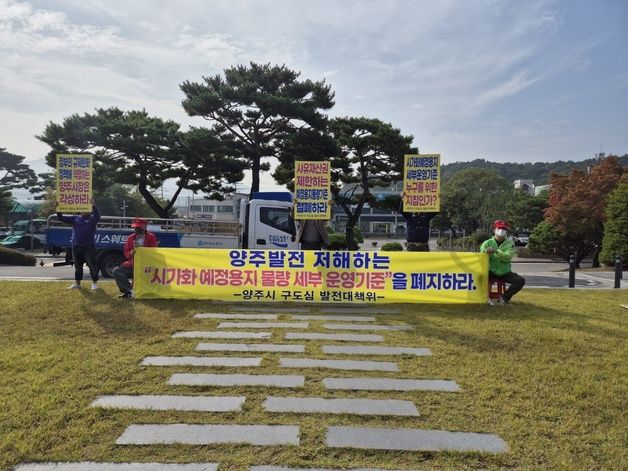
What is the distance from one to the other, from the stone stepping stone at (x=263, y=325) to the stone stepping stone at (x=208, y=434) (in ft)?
9.58

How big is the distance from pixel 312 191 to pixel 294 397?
6884 mm

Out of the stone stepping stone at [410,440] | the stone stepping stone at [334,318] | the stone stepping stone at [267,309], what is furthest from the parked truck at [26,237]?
Answer: the stone stepping stone at [410,440]

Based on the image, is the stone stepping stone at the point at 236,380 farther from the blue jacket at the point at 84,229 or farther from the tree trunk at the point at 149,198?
the tree trunk at the point at 149,198

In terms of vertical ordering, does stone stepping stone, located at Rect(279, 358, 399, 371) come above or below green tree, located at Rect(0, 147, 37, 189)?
below

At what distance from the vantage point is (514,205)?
120 ft

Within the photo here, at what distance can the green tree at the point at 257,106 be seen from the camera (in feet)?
63.5

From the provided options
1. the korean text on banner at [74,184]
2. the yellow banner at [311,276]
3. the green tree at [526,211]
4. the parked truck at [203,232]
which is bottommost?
the yellow banner at [311,276]

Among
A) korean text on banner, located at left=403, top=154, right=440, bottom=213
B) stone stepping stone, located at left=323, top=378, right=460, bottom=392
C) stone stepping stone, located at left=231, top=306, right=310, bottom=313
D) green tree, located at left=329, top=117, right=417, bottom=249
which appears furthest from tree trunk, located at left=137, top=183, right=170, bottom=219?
stone stepping stone, located at left=323, top=378, right=460, bottom=392

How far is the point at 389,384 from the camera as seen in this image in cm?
396

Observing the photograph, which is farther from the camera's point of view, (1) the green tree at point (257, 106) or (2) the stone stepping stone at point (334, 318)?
(1) the green tree at point (257, 106)

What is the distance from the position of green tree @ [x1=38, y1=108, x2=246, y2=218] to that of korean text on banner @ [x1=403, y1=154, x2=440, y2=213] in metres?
12.3

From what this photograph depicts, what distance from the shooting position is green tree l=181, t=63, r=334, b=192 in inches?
762

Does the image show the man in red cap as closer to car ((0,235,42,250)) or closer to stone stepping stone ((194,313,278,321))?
stone stepping stone ((194,313,278,321))

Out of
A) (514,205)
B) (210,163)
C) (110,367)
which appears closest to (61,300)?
(110,367)
